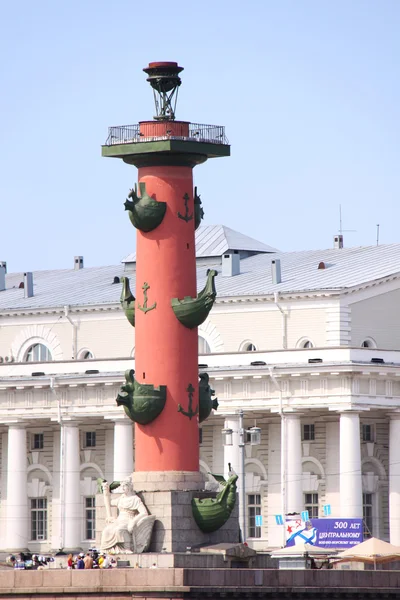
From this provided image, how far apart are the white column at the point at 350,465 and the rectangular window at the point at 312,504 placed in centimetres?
260

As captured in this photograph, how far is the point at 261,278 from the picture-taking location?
107 metres

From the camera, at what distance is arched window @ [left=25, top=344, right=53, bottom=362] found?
111688mm

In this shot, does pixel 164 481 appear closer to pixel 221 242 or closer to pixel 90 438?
pixel 90 438

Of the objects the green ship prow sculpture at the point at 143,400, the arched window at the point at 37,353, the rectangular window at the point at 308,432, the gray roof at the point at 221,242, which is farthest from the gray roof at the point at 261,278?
the green ship prow sculpture at the point at 143,400

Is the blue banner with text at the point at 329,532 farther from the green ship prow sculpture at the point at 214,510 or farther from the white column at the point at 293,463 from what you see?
the green ship prow sculpture at the point at 214,510

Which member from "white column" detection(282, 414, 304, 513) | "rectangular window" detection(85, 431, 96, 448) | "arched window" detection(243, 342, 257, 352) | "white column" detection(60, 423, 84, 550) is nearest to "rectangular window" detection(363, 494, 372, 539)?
"white column" detection(282, 414, 304, 513)

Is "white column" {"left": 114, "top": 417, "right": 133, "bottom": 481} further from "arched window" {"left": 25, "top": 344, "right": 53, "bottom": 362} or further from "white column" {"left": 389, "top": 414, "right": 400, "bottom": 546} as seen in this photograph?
"white column" {"left": 389, "top": 414, "right": 400, "bottom": 546}

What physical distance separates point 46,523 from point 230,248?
15570mm

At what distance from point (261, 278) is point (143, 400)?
45.2 meters

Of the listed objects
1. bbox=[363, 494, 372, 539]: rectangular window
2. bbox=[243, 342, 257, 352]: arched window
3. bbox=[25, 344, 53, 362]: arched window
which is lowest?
bbox=[363, 494, 372, 539]: rectangular window

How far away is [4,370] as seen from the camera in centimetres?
10819

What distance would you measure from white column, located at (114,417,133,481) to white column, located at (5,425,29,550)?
17.3 feet

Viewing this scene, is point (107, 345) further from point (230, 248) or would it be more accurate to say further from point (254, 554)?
point (254, 554)

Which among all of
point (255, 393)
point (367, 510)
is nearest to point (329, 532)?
point (367, 510)
